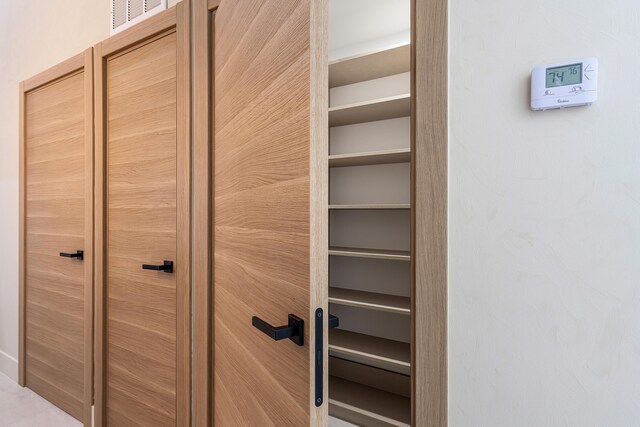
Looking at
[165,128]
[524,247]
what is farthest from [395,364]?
[165,128]

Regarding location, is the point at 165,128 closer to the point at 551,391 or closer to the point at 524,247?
the point at 524,247

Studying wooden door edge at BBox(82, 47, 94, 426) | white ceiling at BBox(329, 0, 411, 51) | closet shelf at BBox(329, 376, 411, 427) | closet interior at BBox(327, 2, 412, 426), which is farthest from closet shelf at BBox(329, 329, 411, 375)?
white ceiling at BBox(329, 0, 411, 51)

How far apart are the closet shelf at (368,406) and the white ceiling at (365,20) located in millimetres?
1870

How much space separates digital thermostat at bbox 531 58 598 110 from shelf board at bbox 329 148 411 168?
0.78m

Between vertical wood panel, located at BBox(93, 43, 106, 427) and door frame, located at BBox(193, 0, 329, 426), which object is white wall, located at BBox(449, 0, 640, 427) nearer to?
door frame, located at BBox(193, 0, 329, 426)

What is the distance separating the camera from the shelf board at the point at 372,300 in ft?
5.23

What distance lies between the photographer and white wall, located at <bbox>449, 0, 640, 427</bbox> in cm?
72

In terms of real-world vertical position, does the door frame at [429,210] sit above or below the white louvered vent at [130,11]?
below

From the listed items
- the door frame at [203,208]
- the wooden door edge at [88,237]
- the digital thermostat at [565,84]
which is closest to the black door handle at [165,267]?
the door frame at [203,208]

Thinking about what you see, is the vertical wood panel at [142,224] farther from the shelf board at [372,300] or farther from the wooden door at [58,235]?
the shelf board at [372,300]

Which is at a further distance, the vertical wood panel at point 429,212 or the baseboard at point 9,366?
the baseboard at point 9,366

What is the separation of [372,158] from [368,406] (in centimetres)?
122

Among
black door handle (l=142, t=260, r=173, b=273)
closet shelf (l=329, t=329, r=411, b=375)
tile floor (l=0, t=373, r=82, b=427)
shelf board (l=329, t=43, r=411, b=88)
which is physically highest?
shelf board (l=329, t=43, r=411, b=88)

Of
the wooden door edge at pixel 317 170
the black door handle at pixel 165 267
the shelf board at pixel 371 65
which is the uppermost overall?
the shelf board at pixel 371 65
